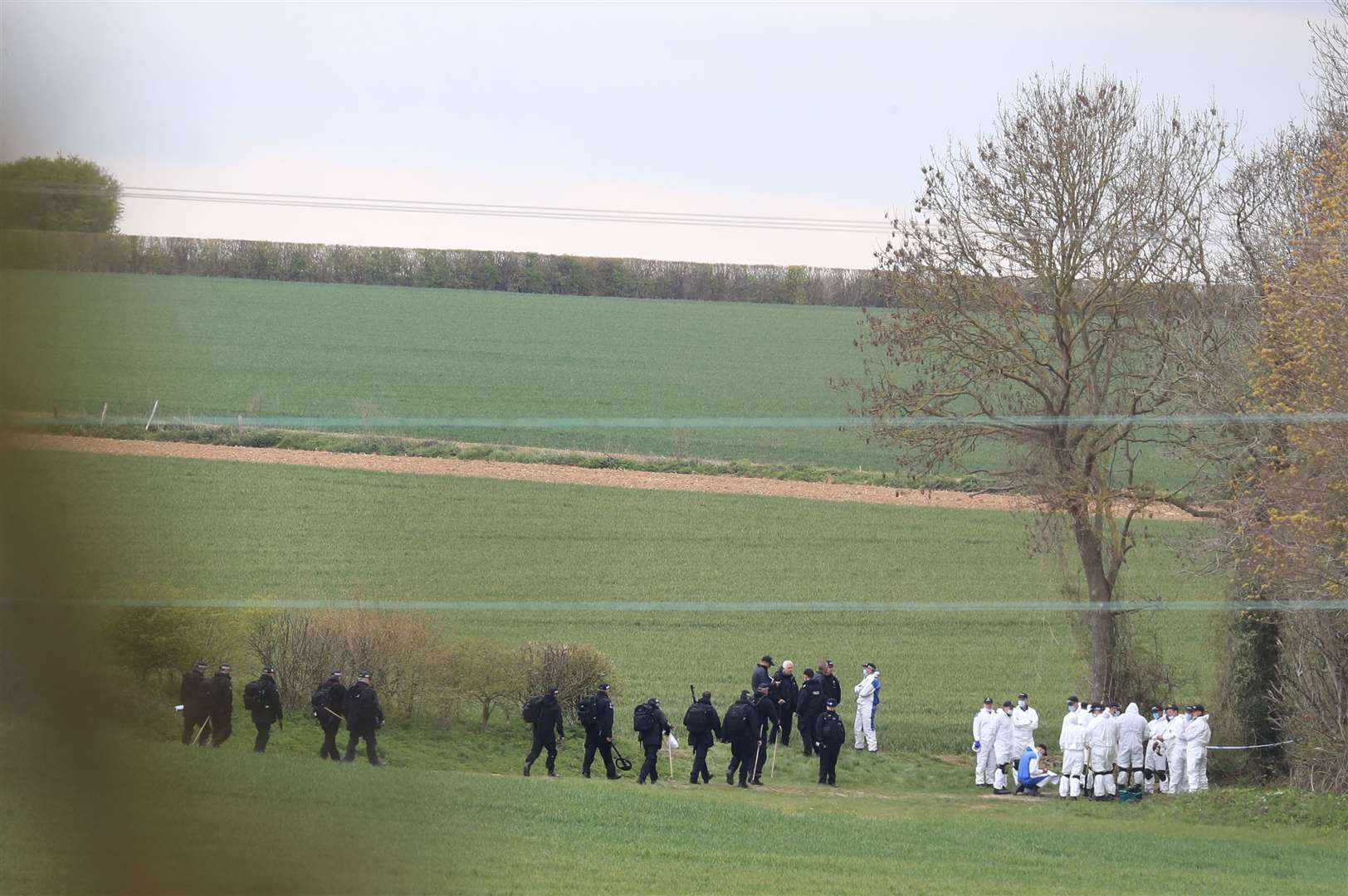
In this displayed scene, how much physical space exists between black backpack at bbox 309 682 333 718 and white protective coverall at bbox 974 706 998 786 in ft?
30.0

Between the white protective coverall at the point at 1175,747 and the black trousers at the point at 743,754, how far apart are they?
6110mm

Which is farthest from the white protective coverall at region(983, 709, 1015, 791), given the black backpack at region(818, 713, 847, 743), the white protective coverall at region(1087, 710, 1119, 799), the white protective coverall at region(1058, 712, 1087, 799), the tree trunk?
the tree trunk

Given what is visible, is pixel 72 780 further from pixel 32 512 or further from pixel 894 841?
pixel 894 841

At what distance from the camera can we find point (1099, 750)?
60.5 feet

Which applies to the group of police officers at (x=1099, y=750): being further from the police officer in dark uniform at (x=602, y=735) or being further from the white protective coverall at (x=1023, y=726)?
the police officer in dark uniform at (x=602, y=735)

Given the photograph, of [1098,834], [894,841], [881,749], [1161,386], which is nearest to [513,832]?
[894,841]

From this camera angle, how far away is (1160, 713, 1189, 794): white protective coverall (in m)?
18.7

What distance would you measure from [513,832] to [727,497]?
2669cm

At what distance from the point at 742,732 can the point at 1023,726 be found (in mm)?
4660

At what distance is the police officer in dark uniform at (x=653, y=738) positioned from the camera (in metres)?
16.4

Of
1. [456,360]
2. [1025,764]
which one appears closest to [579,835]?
[1025,764]

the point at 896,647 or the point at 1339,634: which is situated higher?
the point at 1339,634

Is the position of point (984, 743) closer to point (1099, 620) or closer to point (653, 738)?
point (1099, 620)

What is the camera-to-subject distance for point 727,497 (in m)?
36.5
